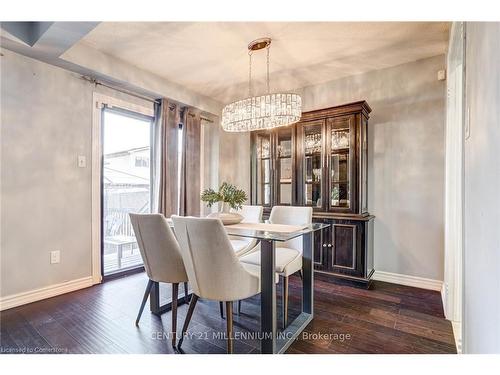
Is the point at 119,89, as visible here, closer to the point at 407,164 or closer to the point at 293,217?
the point at 293,217

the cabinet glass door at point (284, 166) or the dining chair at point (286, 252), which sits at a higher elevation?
the cabinet glass door at point (284, 166)

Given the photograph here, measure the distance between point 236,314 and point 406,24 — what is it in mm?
2957

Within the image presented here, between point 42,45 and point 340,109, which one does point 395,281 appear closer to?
point 340,109

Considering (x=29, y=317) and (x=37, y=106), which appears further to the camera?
(x=37, y=106)

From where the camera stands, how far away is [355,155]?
2.98 m

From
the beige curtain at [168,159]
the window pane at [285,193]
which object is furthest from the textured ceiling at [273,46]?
the window pane at [285,193]

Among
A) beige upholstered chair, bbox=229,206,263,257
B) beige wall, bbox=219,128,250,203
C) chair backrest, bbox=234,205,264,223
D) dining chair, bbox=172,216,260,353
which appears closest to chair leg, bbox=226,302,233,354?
dining chair, bbox=172,216,260,353

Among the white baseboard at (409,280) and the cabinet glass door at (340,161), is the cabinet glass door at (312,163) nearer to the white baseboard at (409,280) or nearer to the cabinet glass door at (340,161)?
the cabinet glass door at (340,161)

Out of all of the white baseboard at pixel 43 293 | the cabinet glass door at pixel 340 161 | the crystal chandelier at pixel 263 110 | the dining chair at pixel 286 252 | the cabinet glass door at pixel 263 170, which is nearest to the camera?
the dining chair at pixel 286 252

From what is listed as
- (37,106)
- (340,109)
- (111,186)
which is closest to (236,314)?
(111,186)

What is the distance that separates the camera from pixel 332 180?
316cm

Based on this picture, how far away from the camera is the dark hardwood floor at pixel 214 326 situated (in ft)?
5.86

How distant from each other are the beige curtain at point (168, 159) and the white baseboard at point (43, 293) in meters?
1.15
